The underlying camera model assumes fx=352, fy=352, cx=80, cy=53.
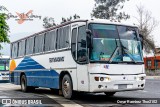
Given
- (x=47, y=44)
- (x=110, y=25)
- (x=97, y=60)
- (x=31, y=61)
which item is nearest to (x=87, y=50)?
(x=97, y=60)

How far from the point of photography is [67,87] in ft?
45.0

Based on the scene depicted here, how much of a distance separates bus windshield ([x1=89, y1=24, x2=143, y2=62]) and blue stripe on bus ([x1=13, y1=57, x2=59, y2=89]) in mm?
3040

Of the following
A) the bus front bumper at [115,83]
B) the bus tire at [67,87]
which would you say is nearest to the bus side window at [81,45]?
the bus front bumper at [115,83]

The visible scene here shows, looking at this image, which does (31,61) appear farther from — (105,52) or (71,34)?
(105,52)

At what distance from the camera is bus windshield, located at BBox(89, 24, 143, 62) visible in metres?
12.4

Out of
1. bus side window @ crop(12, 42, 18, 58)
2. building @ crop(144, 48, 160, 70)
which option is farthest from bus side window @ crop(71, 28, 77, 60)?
building @ crop(144, 48, 160, 70)

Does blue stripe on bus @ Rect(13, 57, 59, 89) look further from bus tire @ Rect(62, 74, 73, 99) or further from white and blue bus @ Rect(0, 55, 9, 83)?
white and blue bus @ Rect(0, 55, 9, 83)

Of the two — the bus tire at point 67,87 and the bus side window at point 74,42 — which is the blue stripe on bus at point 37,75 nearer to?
the bus tire at point 67,87

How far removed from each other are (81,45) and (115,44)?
123 centimetres

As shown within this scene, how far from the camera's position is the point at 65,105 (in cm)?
1172

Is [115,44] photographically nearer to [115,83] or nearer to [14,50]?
[115,83]

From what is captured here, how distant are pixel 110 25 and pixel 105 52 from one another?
127 centimetres

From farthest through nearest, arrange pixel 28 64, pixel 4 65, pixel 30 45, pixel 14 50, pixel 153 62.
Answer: pixel 153 62 → pixel 4 65 → pixel 14 50 → pixel 30 45 → pixel 28 64

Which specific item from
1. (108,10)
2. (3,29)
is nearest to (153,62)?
(108,10)
